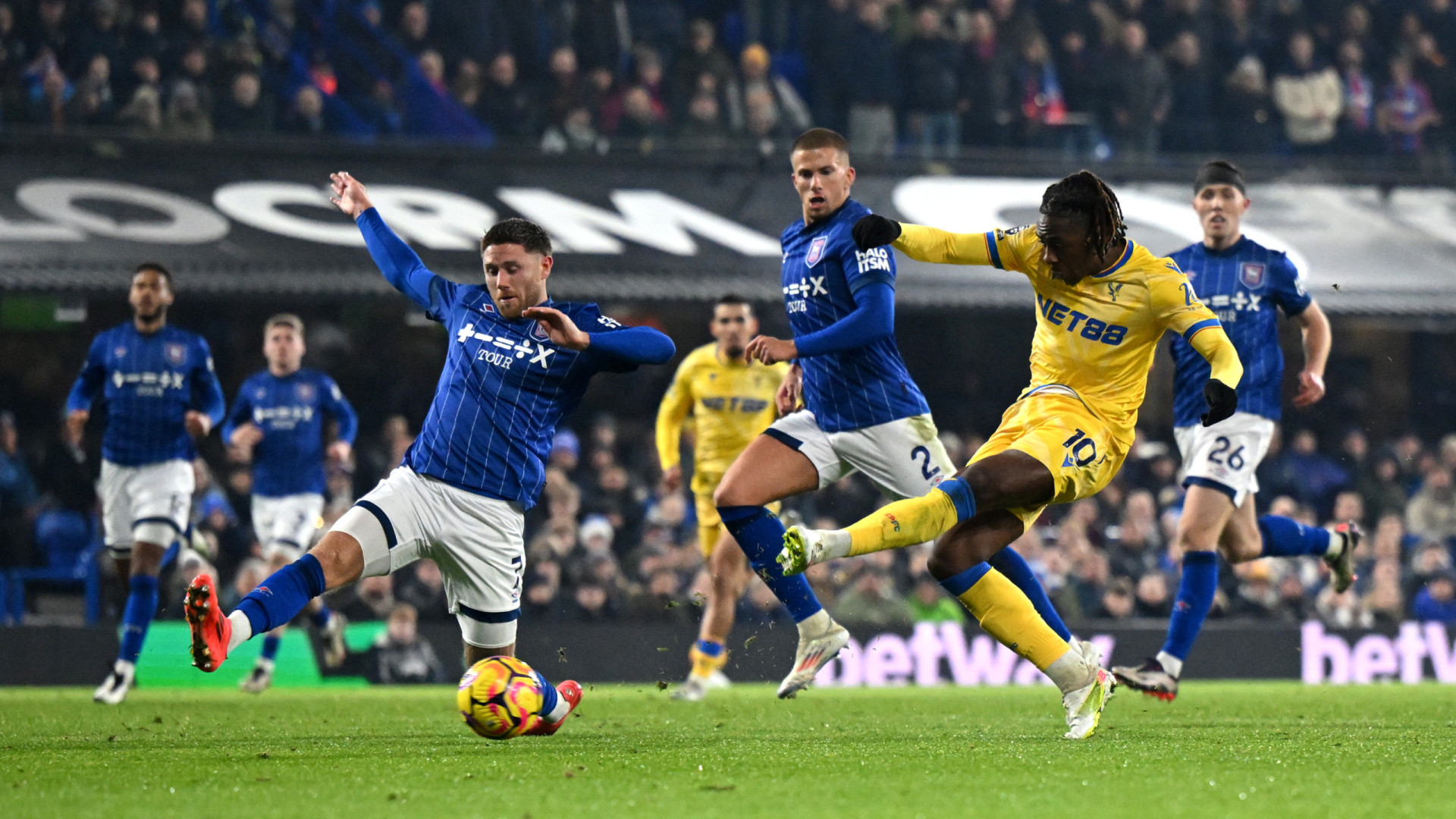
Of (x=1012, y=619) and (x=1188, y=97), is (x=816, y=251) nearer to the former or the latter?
(x=1012, y=619)

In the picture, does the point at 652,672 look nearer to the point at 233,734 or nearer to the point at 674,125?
the point at 674,125

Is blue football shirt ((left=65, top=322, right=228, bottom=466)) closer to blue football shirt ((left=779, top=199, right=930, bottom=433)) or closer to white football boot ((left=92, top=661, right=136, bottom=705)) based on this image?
white football boot ((left=92, top=661, right=136, bottom=705))

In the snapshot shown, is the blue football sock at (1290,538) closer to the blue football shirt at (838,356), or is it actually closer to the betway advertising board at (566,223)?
the blue football shirt at (838,356)

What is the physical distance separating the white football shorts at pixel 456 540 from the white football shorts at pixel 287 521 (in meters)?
5.31

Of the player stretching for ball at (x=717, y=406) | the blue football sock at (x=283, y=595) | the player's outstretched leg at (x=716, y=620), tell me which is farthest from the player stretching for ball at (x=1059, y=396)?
the player stretching for ball at (x=717, y=406)

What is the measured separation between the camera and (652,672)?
42.1 ft

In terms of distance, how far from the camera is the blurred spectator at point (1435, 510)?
52.0ft

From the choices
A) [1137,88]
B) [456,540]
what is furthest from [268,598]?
[1137,88]

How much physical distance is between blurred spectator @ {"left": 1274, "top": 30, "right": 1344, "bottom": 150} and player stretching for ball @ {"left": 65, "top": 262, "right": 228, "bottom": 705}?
11.7m

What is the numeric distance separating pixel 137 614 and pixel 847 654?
5477 mm

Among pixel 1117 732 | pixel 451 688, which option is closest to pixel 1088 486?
pixel 1117 732

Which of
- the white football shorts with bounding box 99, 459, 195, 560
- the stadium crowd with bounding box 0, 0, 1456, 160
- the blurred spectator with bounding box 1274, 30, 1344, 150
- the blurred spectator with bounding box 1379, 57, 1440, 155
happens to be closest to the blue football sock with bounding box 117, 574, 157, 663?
the white football shorts with bounding box 99, 459, 195, 560

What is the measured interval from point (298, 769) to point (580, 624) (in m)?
7.56

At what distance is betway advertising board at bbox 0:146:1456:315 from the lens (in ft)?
45.2
